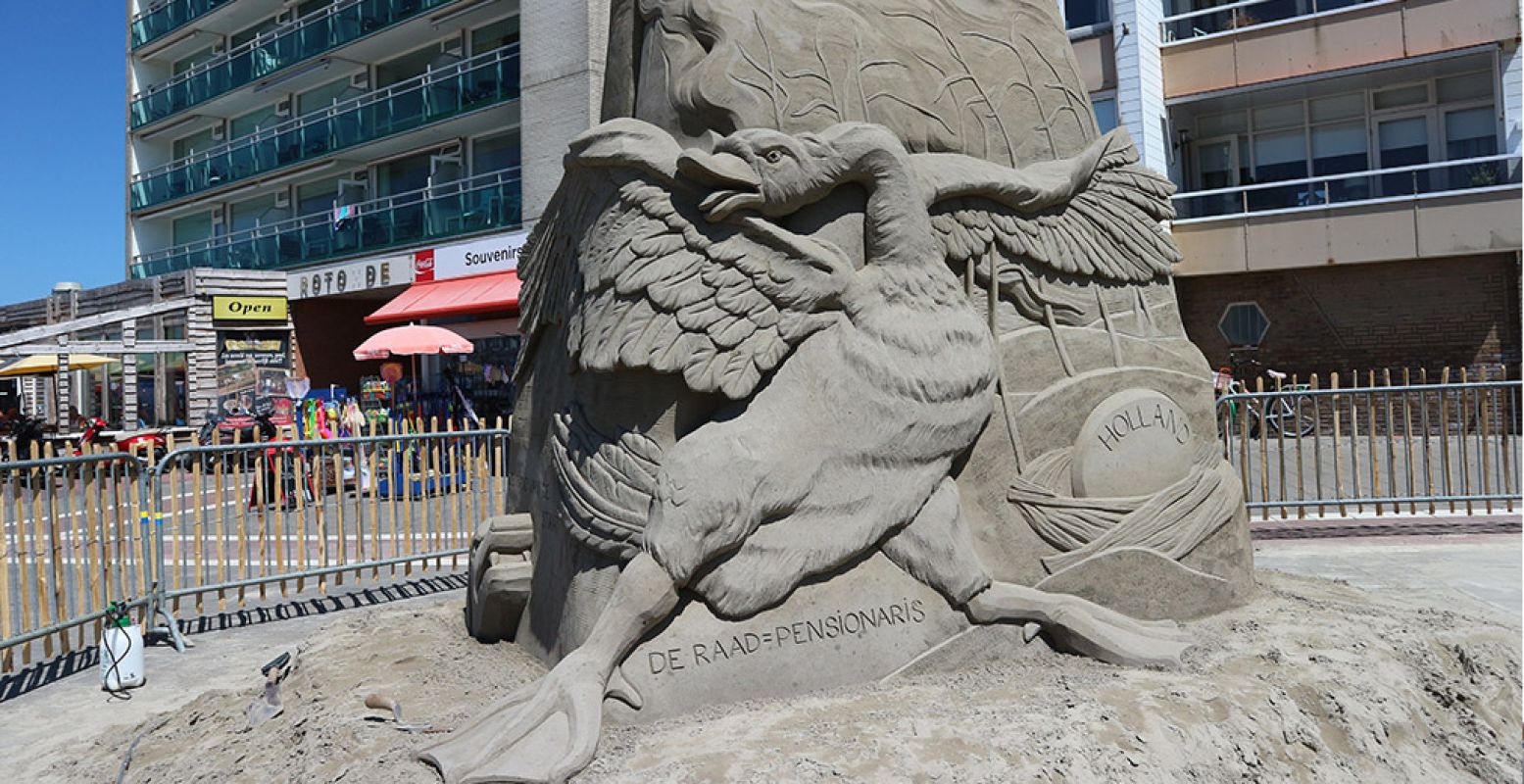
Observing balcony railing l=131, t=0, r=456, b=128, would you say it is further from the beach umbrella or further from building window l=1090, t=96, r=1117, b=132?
building window l=1090, t=96, r=1117, b=132

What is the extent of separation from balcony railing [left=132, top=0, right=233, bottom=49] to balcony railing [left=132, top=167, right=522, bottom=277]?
5.91 meters

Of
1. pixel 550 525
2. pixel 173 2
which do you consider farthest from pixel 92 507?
pixel 173 2

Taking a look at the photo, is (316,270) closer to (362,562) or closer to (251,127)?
(251,127)

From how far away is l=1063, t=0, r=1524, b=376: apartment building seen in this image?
51.0 feet

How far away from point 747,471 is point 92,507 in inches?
185

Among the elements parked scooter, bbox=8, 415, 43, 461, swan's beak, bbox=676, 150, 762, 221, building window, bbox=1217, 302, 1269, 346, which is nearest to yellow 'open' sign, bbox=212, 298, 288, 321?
parked scooter, bbox=8, 415, 43, 461

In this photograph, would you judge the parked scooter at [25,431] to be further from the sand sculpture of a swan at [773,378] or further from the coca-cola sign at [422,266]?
the sand sculpture of a swan at [773,378]

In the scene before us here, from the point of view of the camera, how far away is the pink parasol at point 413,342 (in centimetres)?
1398

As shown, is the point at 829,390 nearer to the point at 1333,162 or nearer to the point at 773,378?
the point at 773,378

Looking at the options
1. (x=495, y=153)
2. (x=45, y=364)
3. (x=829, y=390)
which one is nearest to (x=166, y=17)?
(x=45, y=364)

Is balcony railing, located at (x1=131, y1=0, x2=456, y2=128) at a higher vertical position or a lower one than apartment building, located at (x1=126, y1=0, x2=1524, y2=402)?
higher

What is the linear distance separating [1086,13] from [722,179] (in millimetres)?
16024

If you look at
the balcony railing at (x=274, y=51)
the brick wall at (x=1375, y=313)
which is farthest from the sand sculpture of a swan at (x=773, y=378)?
the balcony railing at (x=274, y=51)

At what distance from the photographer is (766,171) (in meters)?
4.20
